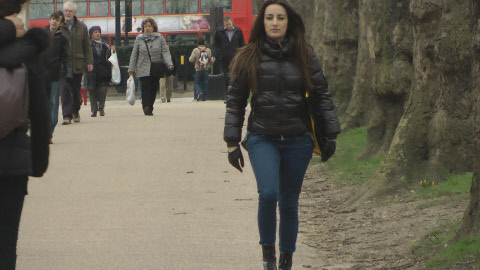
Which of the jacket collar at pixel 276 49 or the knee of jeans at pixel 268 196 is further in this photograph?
the jacket collar at pixel 276 49

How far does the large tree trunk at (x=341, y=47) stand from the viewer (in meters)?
18.5

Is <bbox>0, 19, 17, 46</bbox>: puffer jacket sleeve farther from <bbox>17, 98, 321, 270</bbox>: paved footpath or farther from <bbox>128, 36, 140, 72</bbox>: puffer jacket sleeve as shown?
<bbox>128, 36, 140, 72</bbox>: puffer jacket sleeve

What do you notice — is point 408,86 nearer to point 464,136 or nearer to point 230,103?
point 464,136

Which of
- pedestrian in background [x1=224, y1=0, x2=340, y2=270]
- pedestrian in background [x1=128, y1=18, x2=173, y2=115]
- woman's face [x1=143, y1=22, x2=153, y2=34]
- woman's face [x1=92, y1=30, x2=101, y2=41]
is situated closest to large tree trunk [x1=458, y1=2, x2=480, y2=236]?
pedestrian in background [x1=224, y1=0, x2=340, y2=270]

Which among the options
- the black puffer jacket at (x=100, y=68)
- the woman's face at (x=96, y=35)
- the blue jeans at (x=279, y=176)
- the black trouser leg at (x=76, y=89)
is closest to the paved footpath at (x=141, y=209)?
the blue jeans at (x=279, y=176)

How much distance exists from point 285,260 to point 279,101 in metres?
0.98

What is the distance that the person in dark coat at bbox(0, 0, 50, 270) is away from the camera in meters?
4.82

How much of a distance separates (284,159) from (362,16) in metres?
8.01

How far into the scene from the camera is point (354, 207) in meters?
10.0

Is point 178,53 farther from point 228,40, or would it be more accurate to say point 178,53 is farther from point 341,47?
point 341,47

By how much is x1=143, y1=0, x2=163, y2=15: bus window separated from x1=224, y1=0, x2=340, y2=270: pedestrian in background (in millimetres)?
34029

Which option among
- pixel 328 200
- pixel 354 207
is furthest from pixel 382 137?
pixel 354 207

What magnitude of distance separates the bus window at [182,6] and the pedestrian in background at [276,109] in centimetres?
3435

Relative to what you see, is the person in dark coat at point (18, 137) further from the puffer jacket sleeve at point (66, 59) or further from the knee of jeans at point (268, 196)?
the puffer jacket sleeve at point (66, 59)
